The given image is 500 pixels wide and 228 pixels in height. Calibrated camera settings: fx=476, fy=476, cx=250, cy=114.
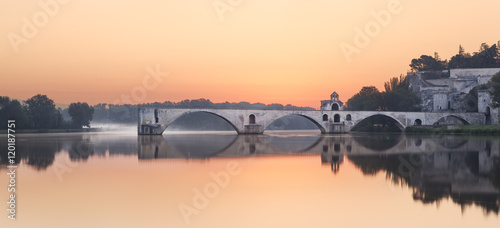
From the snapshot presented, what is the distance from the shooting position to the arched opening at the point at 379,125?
70500 millimetres

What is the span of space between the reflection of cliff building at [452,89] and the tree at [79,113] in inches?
2300

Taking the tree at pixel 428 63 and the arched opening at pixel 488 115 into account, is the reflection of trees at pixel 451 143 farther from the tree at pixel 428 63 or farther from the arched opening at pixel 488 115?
the tree at pixel 428 63

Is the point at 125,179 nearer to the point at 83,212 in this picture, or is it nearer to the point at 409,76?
the point at 83,212

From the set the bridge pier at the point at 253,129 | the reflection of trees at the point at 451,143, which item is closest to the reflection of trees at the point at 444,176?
the reflection of trees at the point at 451,143

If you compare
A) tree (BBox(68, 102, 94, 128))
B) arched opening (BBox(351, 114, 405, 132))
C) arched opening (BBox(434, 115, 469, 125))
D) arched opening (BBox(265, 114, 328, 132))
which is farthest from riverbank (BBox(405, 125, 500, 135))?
arched opening (BBox(265, 114, 328, 132))

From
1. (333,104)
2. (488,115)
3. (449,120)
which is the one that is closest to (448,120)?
(449,120)

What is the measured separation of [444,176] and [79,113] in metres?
77.2

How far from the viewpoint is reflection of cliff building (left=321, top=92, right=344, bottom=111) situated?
2731 inches

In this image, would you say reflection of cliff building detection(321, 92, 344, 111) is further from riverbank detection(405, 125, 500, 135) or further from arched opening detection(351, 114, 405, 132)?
riverbank detection(405, 125, 500, 135)

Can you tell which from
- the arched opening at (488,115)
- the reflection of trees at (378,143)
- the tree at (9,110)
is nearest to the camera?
the reflection of trees at (378,143)

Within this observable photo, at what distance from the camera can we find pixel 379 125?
74562mm

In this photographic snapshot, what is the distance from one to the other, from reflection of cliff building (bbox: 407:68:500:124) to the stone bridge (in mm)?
3366

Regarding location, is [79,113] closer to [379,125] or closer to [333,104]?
→ [333,104]

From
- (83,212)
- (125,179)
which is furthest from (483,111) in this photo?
(83,212)
